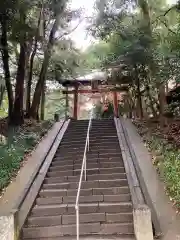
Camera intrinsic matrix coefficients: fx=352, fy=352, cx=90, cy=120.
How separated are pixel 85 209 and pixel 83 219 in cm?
33

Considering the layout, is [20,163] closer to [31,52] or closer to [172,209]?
[172,209]

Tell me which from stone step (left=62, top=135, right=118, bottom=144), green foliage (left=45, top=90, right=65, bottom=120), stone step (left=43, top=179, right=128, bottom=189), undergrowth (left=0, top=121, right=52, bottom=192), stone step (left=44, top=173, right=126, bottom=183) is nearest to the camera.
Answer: stone step (left=43, top=179, right=128, bottom=189)

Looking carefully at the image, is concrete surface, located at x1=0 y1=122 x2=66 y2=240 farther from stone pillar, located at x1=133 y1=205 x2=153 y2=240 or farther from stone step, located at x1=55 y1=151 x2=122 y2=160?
stone pillar, located at x1=133 y1=205 x2=153 y2=240

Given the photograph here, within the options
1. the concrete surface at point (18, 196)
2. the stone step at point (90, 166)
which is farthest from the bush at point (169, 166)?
the concrete surface at point (18, 196)

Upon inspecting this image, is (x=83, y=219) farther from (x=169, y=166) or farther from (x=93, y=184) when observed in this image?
(x=169, y=166)

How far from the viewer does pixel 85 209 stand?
7699mm

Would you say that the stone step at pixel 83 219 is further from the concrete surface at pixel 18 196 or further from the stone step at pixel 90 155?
the stone step at pixel 90 155

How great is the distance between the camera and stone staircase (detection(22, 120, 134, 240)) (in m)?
7.07

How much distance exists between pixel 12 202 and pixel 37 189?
34.8 inches

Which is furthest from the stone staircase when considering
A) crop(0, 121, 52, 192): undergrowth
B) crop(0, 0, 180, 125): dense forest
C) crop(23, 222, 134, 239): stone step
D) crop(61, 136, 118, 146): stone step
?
crop(0, 0, 180, 125): dense forest

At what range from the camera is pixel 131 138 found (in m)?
12.2

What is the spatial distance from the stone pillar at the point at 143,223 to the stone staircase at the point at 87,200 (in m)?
0.49

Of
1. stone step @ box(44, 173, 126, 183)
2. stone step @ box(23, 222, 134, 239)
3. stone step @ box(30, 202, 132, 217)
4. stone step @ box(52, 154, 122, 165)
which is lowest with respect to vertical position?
stone step @ box(23, 222, 134, 239)

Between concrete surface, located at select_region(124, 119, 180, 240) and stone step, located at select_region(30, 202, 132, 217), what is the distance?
0.56 metres
